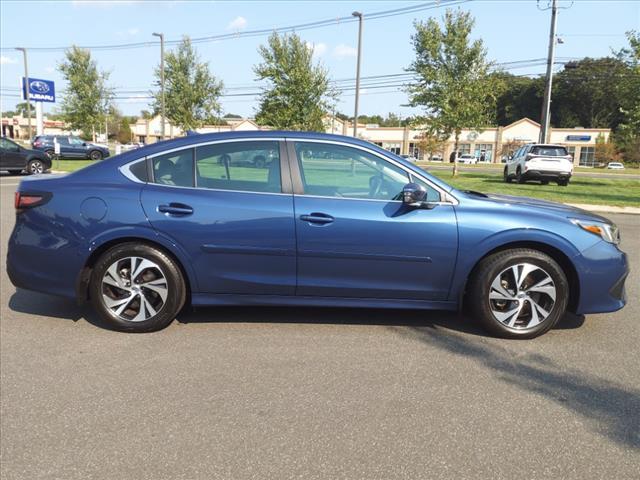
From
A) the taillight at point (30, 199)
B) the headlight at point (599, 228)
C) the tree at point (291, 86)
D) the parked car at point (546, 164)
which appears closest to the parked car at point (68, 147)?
the tree at point (291, 86)

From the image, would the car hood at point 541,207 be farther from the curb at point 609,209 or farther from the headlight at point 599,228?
the curb at point 609,209

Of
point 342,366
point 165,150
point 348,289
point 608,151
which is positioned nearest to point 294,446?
point 342,366

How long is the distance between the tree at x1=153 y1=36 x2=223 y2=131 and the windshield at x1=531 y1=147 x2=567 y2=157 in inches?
885

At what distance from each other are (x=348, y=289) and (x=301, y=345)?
571 mm

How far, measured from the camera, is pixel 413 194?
381cm

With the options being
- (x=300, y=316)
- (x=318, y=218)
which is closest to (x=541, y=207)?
(x=318, y=218)

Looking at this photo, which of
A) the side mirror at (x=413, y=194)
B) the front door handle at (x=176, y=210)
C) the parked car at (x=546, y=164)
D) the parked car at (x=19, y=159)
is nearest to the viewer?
the side mirror at (x=413, y=194)

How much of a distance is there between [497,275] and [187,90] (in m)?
32.8

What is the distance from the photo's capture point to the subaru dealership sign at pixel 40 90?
114 feet

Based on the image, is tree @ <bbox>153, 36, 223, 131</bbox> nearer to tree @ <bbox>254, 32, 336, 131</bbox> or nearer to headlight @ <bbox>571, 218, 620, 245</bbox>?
tree @ <bbox>254, 32, 336, 131</bbox>

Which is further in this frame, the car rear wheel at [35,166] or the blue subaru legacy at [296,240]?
the car rear wheel at [35,166]

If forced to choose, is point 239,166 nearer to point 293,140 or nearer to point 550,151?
point 293,140

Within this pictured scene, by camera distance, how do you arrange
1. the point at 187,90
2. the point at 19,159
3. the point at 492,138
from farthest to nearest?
the point at 492,138
the point at 187,90
the point at 19,159

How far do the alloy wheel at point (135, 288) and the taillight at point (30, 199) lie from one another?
761 millimetres
